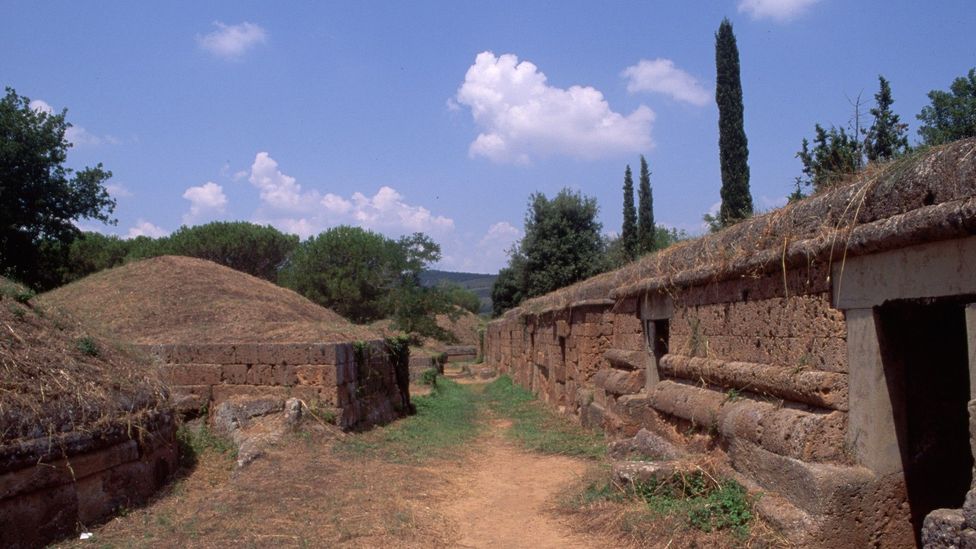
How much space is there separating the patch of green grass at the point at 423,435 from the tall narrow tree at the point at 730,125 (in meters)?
8.64

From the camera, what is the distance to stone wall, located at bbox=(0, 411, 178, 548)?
5605mm

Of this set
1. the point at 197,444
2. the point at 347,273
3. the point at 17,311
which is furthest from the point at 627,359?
the point at 347,273

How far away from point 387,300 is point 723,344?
28.3m

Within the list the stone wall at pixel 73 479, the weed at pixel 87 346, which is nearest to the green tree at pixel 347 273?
the weed at pixel 87 346

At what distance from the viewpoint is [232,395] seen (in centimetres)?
1064

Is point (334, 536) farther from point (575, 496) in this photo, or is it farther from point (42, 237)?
point (42, 237)

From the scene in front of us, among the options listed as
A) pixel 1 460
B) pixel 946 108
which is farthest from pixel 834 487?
pixel 946 108

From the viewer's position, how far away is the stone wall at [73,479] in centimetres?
561

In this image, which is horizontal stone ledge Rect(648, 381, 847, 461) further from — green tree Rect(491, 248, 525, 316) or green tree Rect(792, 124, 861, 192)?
green tree Rect(491, 248, 525, 316)

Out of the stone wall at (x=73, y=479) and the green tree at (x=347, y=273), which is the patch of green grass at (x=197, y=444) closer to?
the stone wall at (x=73, y=479)

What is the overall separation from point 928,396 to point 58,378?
6889 millimetres

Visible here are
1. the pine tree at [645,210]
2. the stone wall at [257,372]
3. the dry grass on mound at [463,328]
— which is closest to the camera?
the stone wall at [257,372]

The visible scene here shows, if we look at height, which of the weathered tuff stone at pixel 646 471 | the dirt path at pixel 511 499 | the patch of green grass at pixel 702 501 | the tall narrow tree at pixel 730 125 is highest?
the tall narrow tree at pixel 730 125

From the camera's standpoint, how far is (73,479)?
621 centimetres
